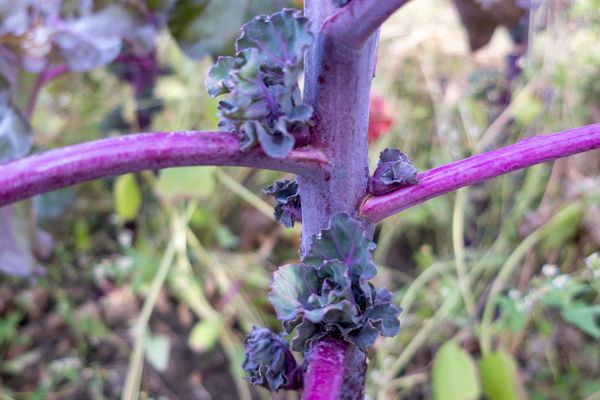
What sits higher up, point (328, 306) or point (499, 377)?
point (499, 377)

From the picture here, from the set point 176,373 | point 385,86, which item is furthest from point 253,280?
point 385,86

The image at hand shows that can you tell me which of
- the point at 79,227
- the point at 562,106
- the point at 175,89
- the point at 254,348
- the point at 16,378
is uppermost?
the point at 175,89

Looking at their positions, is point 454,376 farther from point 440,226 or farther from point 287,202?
point 440,226

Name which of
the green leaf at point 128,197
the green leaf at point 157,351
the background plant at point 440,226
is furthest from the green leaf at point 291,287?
the green leaf at point 128,197

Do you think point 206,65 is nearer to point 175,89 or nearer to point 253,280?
point 175,89

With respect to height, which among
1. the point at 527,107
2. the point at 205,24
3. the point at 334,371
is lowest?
the point at 334,371

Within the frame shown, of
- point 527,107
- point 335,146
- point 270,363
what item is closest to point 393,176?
point 335,146

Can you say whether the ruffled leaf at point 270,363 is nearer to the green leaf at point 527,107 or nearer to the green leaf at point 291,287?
the green leaf at point 291,287
